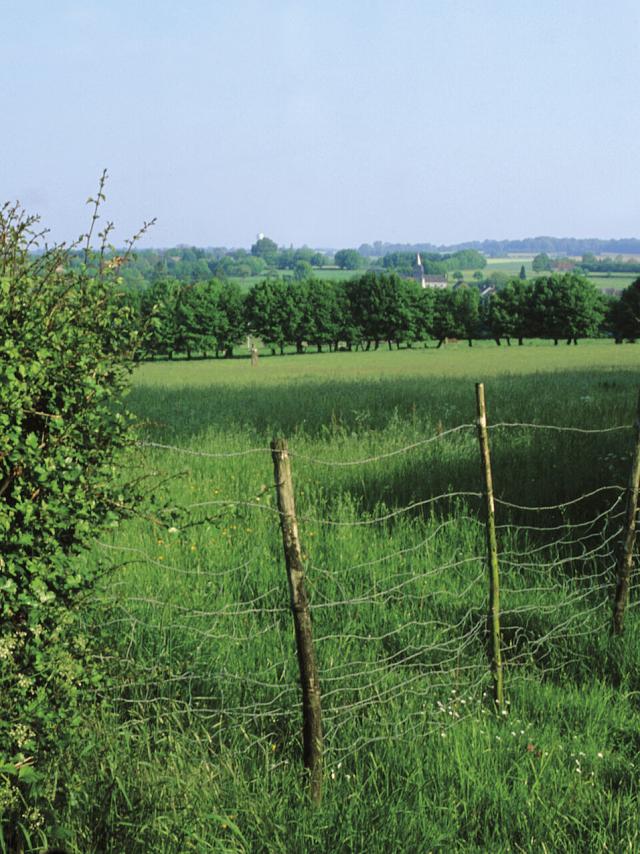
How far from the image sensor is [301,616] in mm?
4340

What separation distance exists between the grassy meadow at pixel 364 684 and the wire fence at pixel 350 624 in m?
0.02

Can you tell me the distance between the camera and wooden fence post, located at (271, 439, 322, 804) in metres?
4.29

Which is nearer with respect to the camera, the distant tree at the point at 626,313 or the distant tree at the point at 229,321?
the distant tree at the point at 626,313

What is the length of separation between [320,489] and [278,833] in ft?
21.6

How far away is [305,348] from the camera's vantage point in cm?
10238

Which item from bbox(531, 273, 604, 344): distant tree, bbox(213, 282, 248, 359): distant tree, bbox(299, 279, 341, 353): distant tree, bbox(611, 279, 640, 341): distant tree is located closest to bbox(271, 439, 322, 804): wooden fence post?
bbox(611, 279, 640, 341): distant tree

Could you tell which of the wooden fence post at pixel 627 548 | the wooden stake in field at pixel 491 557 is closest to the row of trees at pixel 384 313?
the wooden fence post at pixel 627 548

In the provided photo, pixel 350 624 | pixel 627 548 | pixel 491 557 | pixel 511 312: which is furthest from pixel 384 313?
pixel 491 557

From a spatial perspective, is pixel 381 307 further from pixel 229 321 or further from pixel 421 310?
pixel 229 321

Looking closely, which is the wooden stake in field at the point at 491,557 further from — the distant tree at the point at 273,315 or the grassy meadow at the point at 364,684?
the distant tree at the point at 273,315

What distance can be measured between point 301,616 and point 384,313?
98.1 m

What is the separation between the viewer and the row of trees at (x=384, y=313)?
96562mm

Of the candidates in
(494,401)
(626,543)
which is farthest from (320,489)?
(494,401)

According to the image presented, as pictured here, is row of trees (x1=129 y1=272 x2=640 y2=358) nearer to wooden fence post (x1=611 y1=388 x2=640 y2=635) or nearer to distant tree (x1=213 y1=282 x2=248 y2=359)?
distant tree (x1=213 y1=282 x2=248 y2=359)
